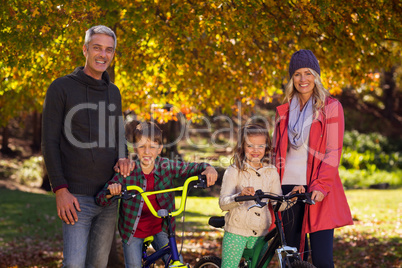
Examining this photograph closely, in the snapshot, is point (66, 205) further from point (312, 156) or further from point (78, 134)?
point (312, 156)

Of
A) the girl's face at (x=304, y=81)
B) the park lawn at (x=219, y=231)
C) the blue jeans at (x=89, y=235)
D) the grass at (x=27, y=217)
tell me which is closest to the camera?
the blue jeans at (x=89, y=235)

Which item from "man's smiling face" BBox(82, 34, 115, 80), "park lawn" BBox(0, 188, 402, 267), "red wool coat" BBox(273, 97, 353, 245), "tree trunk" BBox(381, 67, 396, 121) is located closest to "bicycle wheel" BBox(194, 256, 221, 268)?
"red wool coat" BBox(273, 97, 353, 245)

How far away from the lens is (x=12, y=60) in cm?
605

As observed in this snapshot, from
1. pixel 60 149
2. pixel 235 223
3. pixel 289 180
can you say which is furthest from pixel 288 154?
pixel 60 149

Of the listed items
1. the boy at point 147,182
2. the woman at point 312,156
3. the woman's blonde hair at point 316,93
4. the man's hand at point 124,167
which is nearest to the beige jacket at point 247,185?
the woman at point 312,156

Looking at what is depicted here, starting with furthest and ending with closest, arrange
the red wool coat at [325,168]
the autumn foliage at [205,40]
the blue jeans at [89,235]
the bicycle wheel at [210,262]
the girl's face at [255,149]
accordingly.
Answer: the autumn foliage at [205,40] → the bicycle wheel at [210,262] → the girl's face at [255,149] → the red wool coat at [325,168] → the blue jeans at [89,235]

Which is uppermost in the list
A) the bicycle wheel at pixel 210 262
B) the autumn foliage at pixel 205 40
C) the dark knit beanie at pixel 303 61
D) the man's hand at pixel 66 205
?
the autumn foliage at pixel 205 40

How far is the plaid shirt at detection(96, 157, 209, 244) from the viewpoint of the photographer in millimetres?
3994

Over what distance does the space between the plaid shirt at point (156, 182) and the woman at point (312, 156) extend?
79cm

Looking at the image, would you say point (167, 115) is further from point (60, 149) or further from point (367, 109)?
point (367, 109)

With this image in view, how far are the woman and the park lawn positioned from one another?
4.29 metres

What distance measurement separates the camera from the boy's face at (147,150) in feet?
13.2

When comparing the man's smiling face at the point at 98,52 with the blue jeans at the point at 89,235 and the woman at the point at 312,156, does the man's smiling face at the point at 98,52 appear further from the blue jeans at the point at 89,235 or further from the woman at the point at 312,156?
the woman at the point at 312,156

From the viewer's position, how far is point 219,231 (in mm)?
11398
